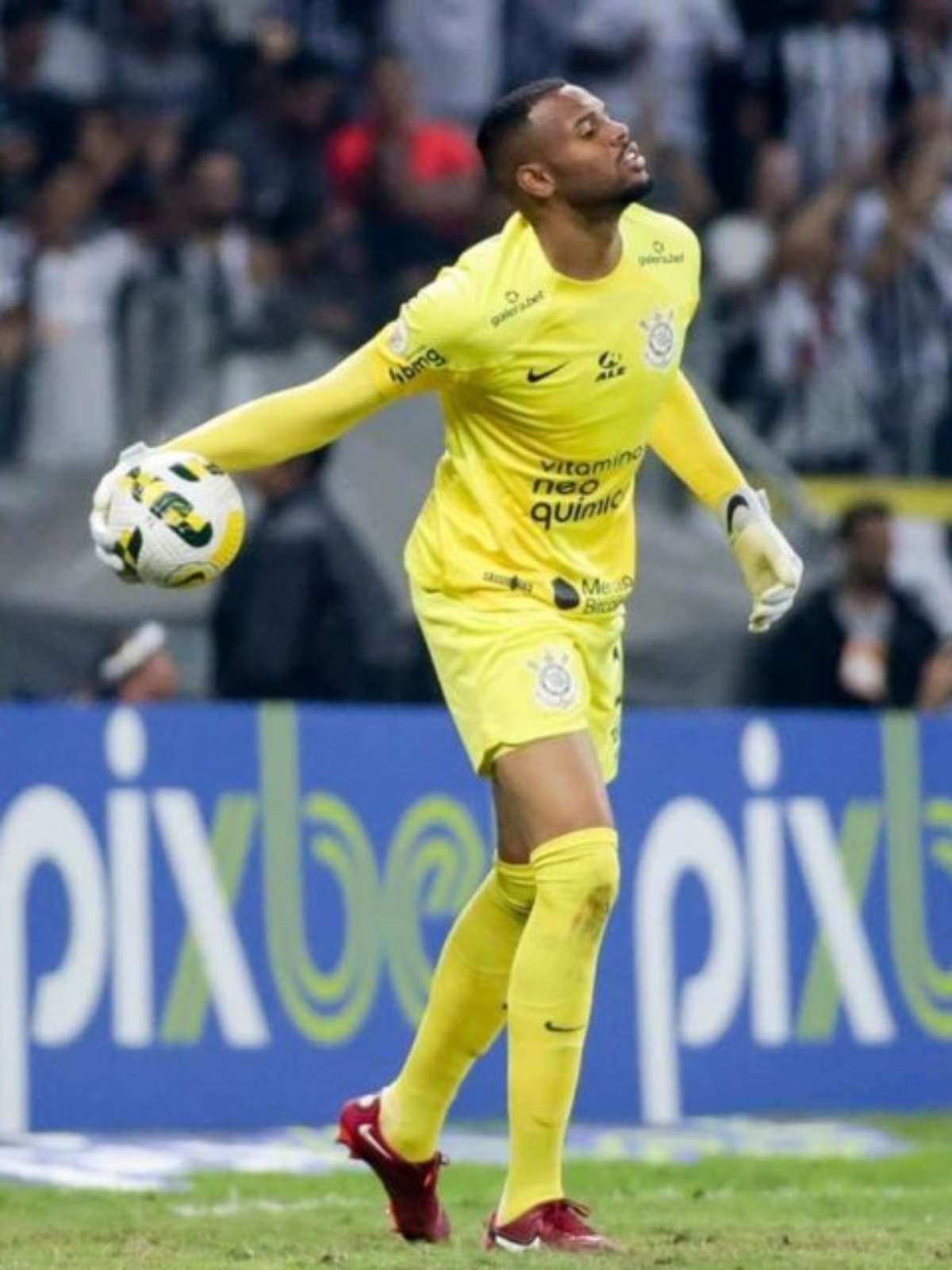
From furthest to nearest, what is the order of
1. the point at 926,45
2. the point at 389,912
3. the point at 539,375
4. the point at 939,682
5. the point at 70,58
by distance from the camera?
the point at 926,45
the point at 70,58
the point at 939,682
the point at 389,912
the point at 539,375

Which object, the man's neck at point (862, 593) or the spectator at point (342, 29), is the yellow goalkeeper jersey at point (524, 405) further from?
the spectator at point (342, 29)

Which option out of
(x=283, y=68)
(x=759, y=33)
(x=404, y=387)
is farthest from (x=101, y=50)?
(x=404, y=387)

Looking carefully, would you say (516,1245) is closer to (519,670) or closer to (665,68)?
(519,670)

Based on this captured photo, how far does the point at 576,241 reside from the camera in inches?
291

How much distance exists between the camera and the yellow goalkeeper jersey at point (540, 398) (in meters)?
7.23

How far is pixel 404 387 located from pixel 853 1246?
2.13m

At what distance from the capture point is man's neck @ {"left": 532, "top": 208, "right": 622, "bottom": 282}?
7.37 metres

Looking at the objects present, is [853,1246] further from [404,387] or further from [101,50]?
[101,50]

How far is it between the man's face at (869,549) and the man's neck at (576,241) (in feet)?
22.3

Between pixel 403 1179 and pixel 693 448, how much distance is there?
5.95ft

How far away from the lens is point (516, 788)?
7195 mm

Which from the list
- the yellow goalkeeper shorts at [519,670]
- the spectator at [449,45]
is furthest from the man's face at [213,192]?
the yellow goalkeeper shorts at [519,670]

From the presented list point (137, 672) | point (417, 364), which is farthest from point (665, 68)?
point (417, 364)

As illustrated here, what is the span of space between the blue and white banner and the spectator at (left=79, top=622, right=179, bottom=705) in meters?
0.75
